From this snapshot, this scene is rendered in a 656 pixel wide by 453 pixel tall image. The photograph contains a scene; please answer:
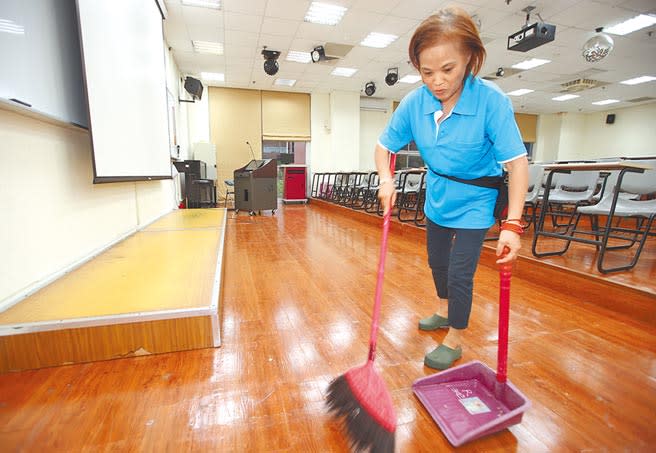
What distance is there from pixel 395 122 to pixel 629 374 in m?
1.27

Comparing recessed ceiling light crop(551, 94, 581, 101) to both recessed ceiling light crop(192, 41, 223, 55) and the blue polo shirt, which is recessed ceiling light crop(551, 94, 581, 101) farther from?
the blue polo shirt

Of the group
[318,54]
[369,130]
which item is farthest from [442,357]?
[369,130]

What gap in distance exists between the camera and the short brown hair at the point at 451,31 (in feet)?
2.86

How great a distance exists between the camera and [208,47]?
5.79 metres

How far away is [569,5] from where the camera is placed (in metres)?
4.25

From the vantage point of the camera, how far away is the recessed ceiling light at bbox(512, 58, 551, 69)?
6.34 metres

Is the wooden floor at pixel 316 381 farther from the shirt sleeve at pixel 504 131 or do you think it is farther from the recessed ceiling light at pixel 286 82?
the recessed ceiling light at pixel 286 82

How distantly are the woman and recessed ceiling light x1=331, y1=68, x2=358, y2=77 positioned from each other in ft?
21.6

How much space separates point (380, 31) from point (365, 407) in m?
5.76

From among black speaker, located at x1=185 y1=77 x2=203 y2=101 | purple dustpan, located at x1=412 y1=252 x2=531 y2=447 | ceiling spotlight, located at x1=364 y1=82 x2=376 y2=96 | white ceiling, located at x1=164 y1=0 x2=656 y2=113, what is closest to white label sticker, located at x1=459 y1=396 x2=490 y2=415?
purple dustpan, located at x1=412 y1=252 x2=531 y2=447

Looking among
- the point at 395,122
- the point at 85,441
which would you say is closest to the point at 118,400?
the point at 85,441

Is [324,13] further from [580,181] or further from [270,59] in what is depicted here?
[580,181]

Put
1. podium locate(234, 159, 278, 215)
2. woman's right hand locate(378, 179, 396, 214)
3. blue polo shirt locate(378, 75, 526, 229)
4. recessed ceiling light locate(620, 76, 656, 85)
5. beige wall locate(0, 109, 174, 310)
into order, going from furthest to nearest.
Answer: recessed ceiling light locate(620, 76, 656, 85) < podium locate(234, 159, 278, 215) < beige wall locate(0, 109, 174, 310) < woman's right hand locate(378, 179, 396, 214) < blue polo shirt locate(378, 75, 526, 229)

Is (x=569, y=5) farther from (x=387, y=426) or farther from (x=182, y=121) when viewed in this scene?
(x=182, y=121)
